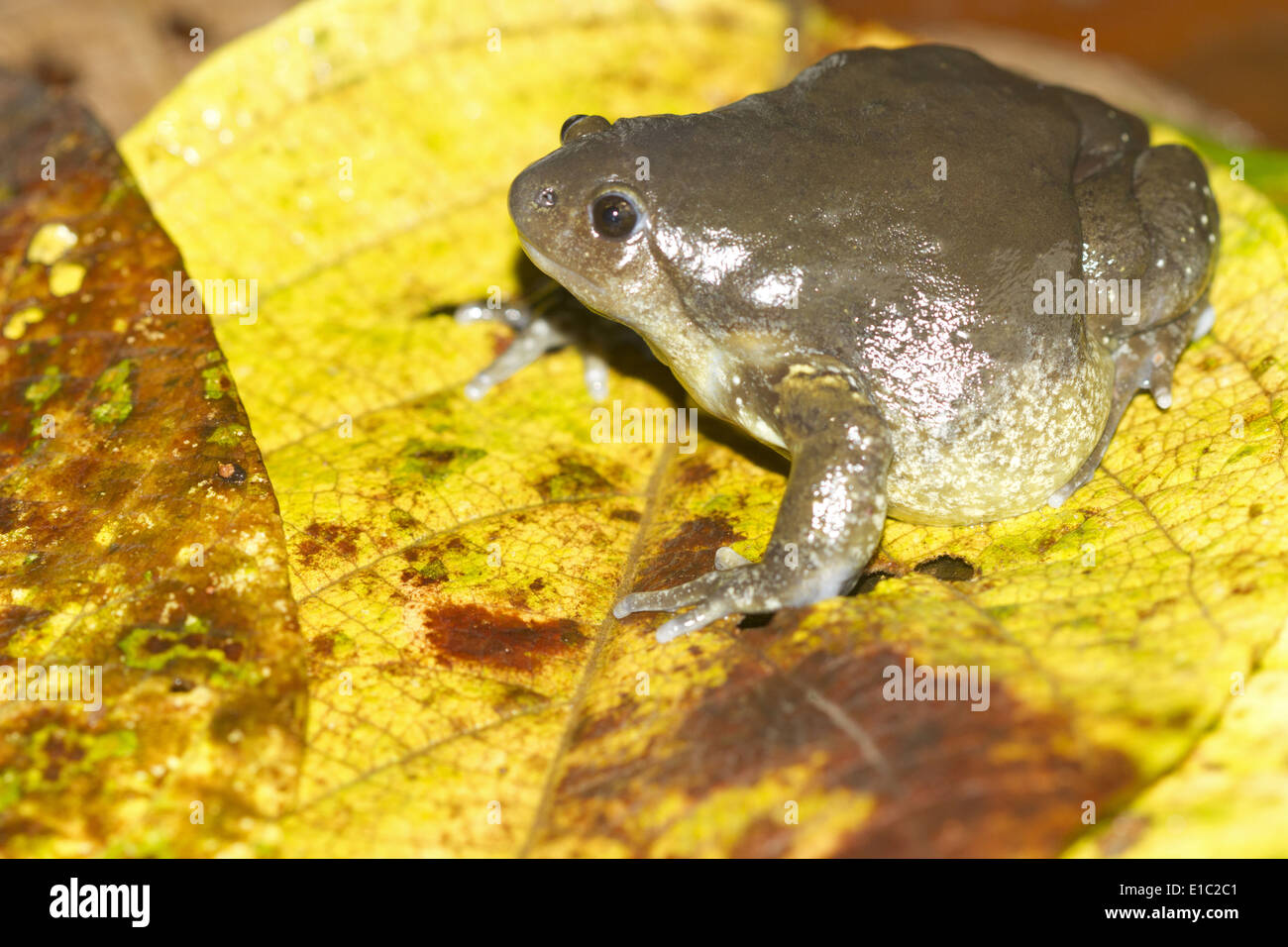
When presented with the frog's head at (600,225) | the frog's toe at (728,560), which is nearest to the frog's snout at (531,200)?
the frog's head at (600,225)

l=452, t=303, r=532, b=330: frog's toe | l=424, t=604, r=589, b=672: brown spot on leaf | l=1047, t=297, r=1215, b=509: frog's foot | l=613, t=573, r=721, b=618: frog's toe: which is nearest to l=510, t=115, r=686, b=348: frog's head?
l=452, t=303, r=532, b=330: frog's toe

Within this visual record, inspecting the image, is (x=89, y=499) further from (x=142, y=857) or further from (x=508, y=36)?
(x=508, y=36)

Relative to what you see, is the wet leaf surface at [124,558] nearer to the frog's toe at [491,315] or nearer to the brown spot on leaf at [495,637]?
the brown spot on leaf at [495,637]

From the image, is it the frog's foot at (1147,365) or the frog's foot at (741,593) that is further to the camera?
the frog's foot at (1147,365)

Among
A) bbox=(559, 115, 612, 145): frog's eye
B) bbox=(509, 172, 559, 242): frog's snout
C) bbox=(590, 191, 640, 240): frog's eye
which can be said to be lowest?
bbox=(590, 191, 640, 240): frog's eye

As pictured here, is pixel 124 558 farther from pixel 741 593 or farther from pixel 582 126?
pixel 582 126

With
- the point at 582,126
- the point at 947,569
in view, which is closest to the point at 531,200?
the point at 582,126

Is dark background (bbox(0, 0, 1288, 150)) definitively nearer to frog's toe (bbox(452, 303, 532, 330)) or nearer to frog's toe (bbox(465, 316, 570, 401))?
frog's toe (bbox(452, 303, 532, 330))
